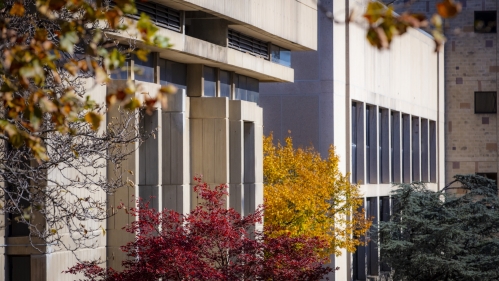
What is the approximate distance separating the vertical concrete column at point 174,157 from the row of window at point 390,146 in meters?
17.0

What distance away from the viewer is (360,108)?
44.4 metres

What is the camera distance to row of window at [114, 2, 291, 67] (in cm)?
2484

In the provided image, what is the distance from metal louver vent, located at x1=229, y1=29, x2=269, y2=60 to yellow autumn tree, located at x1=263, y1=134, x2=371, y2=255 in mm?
4362

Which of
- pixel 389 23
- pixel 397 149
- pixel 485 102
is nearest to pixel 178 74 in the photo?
pixel 389 23

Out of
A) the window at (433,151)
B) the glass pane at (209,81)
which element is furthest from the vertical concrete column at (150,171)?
the window at (433,151)

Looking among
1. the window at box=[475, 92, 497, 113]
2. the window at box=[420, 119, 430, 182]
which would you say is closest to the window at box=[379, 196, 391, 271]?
the window at box=[420, 119, 430, 182]

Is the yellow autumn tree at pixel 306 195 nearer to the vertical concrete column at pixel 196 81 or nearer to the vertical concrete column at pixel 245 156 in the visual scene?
the vertical concrete column at pixel 245 156

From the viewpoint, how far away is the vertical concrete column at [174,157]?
24578mm

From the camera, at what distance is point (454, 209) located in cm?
3772

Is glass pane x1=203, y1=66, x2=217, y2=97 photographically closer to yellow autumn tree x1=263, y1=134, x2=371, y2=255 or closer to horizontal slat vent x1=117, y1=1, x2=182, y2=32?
horizontal slat vent x1=117, y1=1, x2=182, y2=32

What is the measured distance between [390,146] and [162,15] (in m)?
26.0

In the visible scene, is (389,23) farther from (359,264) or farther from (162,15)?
(359,264)

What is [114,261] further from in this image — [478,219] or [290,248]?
[478,219]

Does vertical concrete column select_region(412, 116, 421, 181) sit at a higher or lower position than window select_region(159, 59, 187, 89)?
lower
